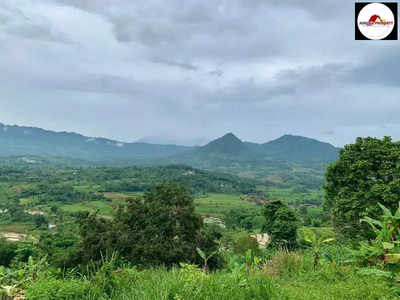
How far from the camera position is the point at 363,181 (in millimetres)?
11500

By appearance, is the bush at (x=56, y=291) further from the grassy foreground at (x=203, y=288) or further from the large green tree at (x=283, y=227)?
the large green tree at (x=283, y=227)

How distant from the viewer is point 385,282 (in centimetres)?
293

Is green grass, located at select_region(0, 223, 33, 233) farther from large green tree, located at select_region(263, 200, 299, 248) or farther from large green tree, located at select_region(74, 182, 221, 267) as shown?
large green tree, located at select_region(263, 200, 299, 248)

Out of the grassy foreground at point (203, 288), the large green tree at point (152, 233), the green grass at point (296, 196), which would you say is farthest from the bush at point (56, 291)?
the green grass at point (296, 196)

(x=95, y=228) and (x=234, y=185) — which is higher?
(x=95, y=228)

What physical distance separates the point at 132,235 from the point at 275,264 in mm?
8653

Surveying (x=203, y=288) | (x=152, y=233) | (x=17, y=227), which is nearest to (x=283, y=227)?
(x=152, y=233)

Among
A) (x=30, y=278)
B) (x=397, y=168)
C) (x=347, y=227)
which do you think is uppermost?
(x=397, y=168)

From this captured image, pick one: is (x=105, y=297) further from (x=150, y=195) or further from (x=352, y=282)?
(x=150, y=195)

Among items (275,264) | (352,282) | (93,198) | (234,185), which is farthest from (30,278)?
(234,185)

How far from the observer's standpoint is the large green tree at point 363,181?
35.7 ft

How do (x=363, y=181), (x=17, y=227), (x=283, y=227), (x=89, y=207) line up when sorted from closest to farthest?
(x=363, y=181), (x=283, y=227), (x=17, y=227), (x=89, y=207)

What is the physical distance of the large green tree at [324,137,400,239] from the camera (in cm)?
1087

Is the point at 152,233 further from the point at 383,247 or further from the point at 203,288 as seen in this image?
the point at 383,247
